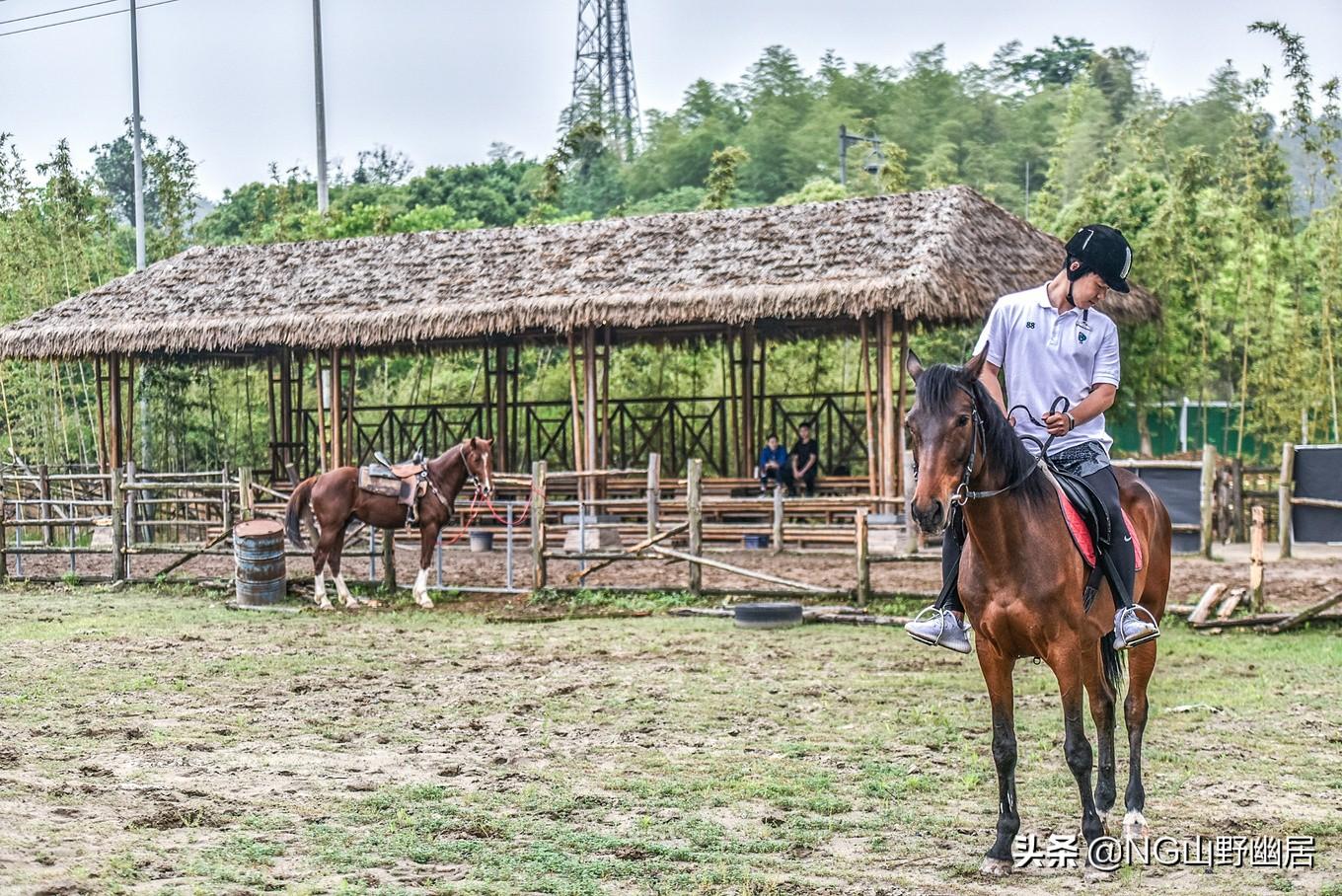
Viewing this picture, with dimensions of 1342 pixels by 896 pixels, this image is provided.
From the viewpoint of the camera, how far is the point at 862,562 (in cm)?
1286

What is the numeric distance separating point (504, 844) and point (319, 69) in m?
30.6

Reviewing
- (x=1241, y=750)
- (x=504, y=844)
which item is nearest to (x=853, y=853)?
(x=504, y=844)

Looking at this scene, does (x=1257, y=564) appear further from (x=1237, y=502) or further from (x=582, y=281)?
(x=582, y=281)

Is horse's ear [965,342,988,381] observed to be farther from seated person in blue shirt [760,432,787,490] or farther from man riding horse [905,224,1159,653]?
seated person in blue shirt [760,432,787,490]

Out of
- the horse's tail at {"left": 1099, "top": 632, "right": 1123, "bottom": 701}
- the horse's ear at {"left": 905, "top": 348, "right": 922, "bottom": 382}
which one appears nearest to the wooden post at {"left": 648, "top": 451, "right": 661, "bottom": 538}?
the horse's tail at {"left": 1099, "top": 632, "right": 1123, "bottom": 701}

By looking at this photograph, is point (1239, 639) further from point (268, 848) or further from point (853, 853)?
point (268, 848)

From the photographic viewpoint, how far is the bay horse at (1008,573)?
16.4ft

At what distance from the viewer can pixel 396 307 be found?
19672mm

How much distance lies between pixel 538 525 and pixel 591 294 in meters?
4.81

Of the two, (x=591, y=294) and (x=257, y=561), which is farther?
(x=591, y=294)

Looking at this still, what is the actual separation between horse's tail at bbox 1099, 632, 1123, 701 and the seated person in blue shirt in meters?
13.9

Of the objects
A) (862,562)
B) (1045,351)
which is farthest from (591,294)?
(1045,351)

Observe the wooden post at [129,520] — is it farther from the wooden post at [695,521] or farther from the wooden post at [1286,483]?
the wooden post at [1286,483]

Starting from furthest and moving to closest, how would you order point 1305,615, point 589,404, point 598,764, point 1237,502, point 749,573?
point 1237,502, point 589,404, point 749,573, point 1305,615, point 598,764
